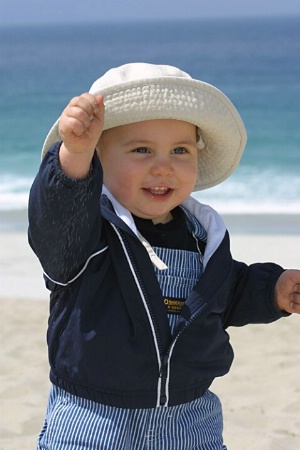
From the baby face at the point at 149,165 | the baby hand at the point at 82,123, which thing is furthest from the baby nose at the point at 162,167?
the baby hand at the point at 82,123

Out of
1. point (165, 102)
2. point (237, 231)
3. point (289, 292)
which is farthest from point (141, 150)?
point (237, 231)

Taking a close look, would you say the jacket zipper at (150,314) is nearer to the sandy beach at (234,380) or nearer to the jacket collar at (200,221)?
the jacket collar at (200,221)

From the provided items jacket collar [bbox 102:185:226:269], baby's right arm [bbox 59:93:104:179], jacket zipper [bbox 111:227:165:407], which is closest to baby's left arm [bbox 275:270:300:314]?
jacket collar [bbox 102:185:226:269]

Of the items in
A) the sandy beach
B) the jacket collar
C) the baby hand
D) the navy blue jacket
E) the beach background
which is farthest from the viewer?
the beach background

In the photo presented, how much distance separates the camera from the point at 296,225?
949 cm

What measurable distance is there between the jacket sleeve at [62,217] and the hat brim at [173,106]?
0.21 meters

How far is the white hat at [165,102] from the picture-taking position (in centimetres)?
264

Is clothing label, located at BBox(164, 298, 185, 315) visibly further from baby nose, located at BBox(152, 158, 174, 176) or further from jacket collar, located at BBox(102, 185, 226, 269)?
baby nose, located at BBox(152, 158, 174, 176)

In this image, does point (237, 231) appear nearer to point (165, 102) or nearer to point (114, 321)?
point (165, 102)

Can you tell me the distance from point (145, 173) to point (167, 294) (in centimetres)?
31

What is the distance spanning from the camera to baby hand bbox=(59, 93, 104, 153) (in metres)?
2.30

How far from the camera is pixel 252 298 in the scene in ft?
9.45

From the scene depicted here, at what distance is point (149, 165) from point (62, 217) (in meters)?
0.33

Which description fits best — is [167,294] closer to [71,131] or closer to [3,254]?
[71,131]
